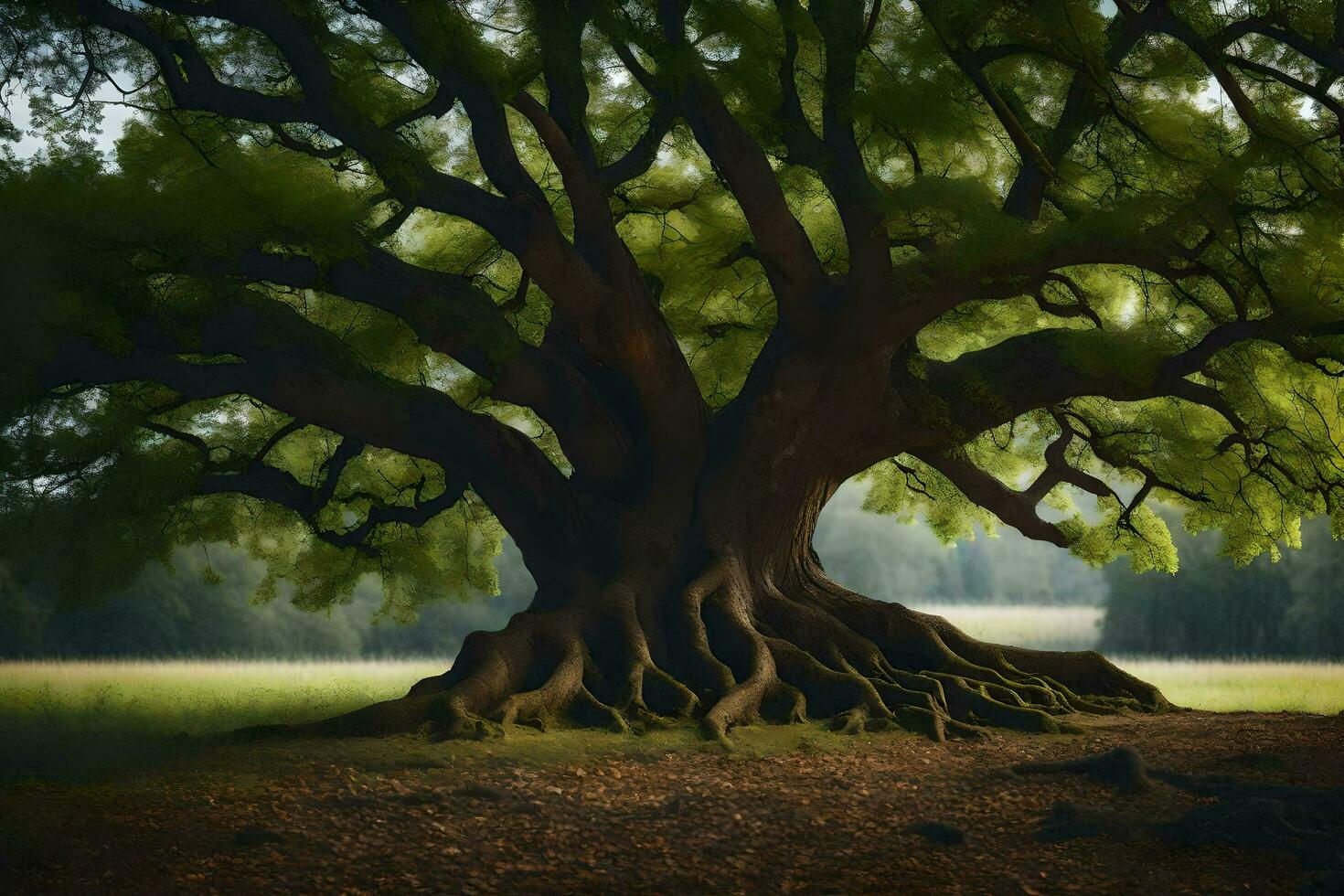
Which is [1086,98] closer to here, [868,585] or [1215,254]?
[1215,254]

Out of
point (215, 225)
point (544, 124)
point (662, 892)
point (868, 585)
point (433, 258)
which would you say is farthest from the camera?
point (868, 585)

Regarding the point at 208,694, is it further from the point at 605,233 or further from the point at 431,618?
the point at 431,618

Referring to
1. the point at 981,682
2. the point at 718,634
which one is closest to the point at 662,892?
the point at 718,634

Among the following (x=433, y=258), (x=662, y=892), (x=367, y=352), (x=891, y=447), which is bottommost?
(x=662, y=892)

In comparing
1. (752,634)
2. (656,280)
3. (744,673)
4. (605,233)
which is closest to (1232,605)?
(656,280)

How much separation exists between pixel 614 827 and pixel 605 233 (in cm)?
538

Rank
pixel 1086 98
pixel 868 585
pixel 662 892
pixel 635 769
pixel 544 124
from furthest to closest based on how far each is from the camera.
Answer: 1. pixel 868 585
2. pixel 1086 98
3. pixel 544 124
4. pixel 635 769
5. pixel 662 892

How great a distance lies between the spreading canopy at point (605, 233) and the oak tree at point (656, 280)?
4 centimetres

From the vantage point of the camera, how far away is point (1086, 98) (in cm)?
1024

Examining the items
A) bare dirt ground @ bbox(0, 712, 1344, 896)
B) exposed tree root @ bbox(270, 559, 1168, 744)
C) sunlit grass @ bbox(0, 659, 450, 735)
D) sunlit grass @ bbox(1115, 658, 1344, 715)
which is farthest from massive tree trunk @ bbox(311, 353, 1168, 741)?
sunlit grass @ bbox(1115, 658, 1344, 715)

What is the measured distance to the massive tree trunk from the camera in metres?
9.40

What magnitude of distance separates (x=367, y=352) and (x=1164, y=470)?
27.6 feet

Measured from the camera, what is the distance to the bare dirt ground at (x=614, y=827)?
212 inches

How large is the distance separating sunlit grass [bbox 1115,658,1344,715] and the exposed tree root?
129 inches
